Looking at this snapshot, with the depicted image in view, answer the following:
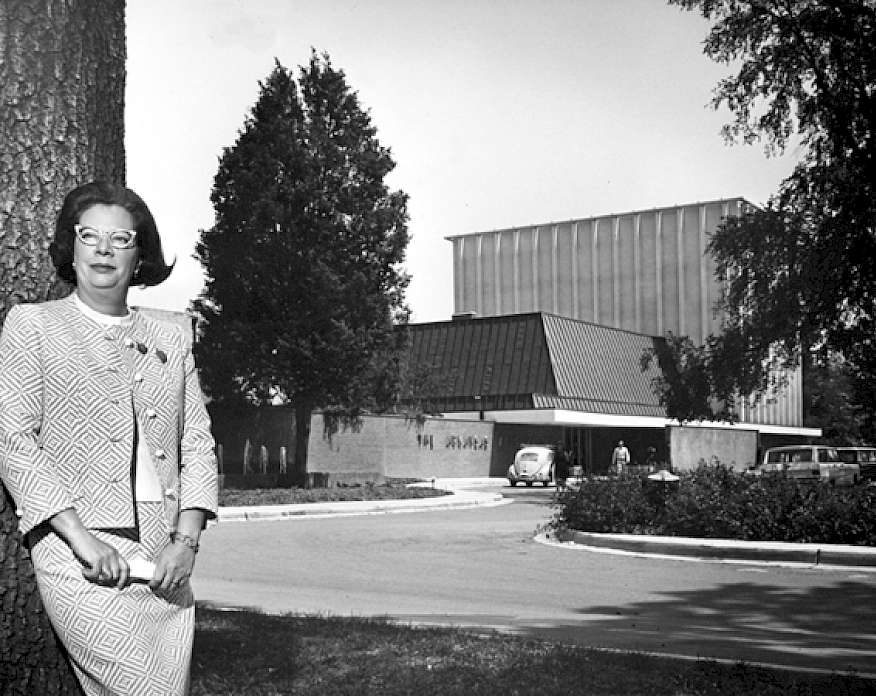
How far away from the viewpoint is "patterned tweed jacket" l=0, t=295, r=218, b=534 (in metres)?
3.32

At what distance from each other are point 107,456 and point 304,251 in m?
31.1

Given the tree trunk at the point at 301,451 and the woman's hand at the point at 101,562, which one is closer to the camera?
the woman's hand at the point at 101,562

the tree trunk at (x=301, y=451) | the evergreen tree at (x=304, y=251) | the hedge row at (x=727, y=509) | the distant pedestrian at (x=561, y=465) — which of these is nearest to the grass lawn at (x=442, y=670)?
the hedge row at (x=727, y=509)

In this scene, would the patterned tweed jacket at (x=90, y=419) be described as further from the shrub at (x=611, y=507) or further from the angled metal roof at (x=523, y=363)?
the angled metal roof at (x=523, y=363)

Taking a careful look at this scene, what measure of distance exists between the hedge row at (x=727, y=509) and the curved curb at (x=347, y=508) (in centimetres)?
856

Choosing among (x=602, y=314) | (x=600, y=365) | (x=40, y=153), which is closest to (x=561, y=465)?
(x=600, y=365)

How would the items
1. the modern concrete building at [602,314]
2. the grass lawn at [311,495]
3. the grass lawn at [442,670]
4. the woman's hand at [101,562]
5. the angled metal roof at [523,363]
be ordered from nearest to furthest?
the woman's hand at [101,562] < the grass lawn at [442,670] < the grass lawn at [311,495] < the angled metal roof at [523,363] < the modern concrete building at [602,314]

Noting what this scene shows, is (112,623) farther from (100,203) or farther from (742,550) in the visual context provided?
(742,550)

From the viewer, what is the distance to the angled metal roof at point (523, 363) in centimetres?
5319

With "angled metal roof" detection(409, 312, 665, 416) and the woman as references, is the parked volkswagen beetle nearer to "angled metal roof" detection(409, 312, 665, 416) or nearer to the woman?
"angled metal roof" detection(409, 312, 665, 416)

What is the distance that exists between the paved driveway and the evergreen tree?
15590 mm

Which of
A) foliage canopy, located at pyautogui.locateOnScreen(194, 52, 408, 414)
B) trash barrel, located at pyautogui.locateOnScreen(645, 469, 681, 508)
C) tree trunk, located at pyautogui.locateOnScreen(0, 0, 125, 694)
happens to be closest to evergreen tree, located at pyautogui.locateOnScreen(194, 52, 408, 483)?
foliage canopy, located at pyautogui.locateOnScreen(194, 52, 408, 414)

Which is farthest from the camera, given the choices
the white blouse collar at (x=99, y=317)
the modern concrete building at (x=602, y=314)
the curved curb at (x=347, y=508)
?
the modern concrete building at (x=602, y=314)

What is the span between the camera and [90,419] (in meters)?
3.45
